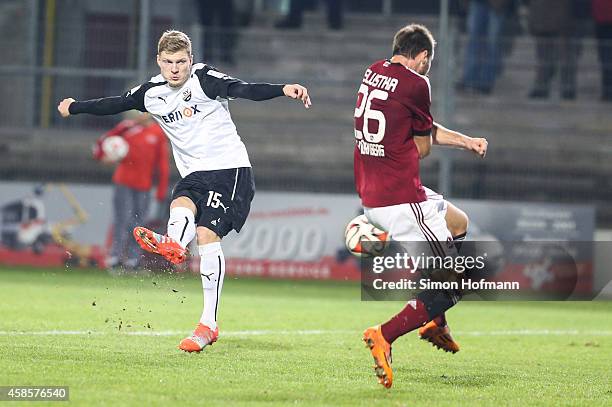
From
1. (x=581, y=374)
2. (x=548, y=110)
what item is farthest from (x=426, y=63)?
(x=548, y=110)

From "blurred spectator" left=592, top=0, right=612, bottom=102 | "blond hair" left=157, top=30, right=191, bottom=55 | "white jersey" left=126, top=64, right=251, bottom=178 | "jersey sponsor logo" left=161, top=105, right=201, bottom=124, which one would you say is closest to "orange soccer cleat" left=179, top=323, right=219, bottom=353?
"white jersey" left=126, top=64, right=251, bottom=178

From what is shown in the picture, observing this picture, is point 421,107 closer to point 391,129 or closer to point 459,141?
point 391,129

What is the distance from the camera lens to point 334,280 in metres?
16.7

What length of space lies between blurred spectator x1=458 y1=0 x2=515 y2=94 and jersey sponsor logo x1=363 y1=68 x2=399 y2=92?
31.4ft

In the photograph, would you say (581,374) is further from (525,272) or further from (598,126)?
(598,126)

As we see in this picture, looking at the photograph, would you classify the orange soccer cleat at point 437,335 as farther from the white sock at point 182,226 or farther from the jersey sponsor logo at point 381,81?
the white sock at point 182,226

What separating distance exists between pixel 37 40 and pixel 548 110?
7.28m

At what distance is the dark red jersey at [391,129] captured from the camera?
7.87 metres

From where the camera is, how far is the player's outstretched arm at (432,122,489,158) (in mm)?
7883

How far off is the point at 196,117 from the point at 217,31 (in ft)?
27.8

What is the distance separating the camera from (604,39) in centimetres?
1809

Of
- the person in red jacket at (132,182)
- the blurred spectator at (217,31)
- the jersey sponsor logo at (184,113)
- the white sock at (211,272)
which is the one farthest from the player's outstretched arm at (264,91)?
the blurred spectator at (217,31)

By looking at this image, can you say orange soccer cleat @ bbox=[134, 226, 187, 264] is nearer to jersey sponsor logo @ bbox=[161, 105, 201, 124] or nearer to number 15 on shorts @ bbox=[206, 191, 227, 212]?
number 15 on shorts @ bbox=[206, 191, 227, 212]

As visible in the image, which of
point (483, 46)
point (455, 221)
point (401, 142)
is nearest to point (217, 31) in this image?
point (483, 46)
